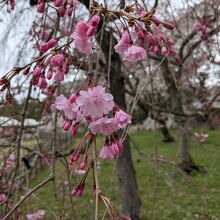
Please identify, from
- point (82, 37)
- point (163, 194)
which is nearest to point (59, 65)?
point (82, 37)

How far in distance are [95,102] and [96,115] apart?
0.15 ft

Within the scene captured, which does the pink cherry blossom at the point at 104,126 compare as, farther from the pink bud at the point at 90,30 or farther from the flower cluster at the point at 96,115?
the pink bud at the point at 90,30

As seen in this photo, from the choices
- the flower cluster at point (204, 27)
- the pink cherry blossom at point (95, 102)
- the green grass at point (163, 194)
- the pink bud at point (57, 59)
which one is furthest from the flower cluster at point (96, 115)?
the green grass at point (163, 194)

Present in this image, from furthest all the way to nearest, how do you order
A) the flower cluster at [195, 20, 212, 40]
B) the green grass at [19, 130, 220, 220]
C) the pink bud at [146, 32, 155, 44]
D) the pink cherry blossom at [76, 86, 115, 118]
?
1. the green grass at [19, 130, 220, 220]
2. the flower cluster at [195, 20, 212, 40]
3. the pink bud at [146, 32, 155, 44]
4. the pink cherry blossom at [76, 86, 115, 118]

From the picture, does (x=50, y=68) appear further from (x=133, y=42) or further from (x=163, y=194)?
(x=163, y=194)

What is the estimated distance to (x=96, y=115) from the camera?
102cm

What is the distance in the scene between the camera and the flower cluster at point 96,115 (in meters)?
0.99

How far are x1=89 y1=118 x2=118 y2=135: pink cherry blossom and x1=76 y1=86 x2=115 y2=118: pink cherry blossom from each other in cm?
2

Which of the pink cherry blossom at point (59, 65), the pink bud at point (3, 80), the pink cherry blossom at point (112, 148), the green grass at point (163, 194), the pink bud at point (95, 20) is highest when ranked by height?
the pink bud at point (95, 20)

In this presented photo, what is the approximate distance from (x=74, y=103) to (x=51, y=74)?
0.25 meters

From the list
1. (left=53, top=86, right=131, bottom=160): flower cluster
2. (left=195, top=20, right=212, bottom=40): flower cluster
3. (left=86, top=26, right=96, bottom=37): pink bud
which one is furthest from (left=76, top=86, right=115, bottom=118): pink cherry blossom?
(left=195, top=20, right=212, bottom=40): flower cluster

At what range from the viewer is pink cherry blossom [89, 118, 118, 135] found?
0.99 m

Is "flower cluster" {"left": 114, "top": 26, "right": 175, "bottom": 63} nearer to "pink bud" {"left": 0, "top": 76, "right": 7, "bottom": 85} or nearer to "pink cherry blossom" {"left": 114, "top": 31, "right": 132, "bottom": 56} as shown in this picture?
"pink cherry blossom" {"left": 114, "top": 31, "right": 132, "bottom": 56}

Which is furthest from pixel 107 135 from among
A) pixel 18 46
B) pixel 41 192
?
pixel 41 192
